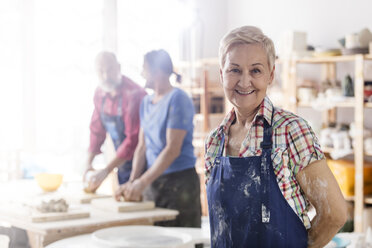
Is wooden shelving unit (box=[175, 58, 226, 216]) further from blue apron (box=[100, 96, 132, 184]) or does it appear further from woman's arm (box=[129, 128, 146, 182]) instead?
woman's arm (box=[129, 128, 146, 182])

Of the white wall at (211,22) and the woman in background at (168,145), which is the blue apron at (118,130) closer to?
the woman in background at (168,145)

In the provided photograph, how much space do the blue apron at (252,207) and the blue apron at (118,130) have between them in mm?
1658

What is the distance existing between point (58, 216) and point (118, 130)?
979mm

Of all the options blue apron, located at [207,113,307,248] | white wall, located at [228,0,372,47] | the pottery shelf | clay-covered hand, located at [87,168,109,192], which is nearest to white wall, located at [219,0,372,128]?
white wall, located at [228,0,372,47]

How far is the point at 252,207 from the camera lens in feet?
4.14

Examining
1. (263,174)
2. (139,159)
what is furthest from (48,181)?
(263,174)

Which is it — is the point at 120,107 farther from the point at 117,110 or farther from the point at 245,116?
the point at 245,116

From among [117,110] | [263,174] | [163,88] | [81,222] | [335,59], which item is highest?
[335,59]

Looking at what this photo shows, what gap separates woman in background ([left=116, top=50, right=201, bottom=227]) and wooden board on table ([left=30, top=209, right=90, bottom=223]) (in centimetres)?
38

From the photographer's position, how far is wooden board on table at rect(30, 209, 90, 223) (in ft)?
6.73

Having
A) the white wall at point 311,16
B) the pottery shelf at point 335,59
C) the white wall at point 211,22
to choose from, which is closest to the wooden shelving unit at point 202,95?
the white wall at point 211,22

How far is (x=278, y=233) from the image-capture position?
123cm

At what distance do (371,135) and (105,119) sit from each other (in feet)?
7.84

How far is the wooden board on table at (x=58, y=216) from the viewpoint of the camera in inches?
80.7
